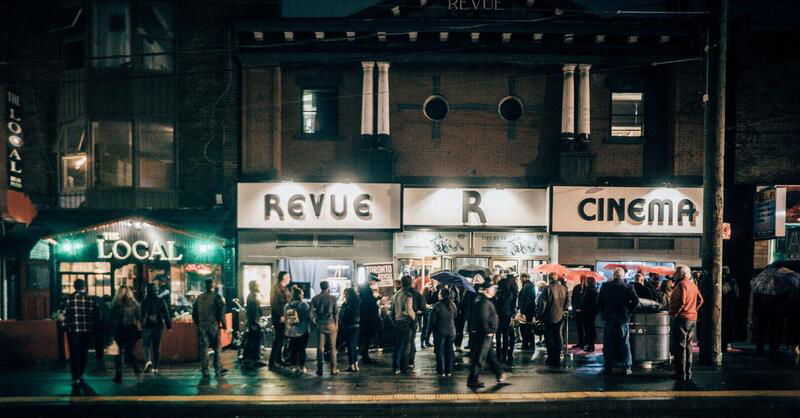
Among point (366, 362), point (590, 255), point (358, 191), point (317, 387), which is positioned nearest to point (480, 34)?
point (358, 191)

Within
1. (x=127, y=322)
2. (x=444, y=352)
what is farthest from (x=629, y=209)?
(x=127, y=322)

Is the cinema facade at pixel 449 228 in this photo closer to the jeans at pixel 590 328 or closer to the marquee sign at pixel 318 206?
the marquee sign at pixel 318 206

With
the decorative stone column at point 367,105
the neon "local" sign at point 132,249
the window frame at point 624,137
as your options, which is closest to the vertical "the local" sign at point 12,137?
the neon "local" sign at point 132,249

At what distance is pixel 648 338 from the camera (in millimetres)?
10594

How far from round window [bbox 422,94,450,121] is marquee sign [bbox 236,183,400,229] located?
259 cm

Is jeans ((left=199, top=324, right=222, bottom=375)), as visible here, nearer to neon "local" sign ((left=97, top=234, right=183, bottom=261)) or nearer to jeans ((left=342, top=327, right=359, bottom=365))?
jeans ((left=342, top=327, right=359, bottom=365))

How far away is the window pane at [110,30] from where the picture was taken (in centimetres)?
1562

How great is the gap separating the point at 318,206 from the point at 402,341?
5.88 m

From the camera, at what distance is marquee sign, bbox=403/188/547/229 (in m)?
15.7

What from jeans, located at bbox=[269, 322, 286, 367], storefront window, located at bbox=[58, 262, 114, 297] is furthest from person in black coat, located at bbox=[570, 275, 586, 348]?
storefront window, located at bbox=[58, 262, 114, 297]

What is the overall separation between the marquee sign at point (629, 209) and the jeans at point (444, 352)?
6562mm

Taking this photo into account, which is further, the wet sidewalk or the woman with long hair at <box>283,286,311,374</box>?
the woman with long hair at <box>283,286,311,374</box>

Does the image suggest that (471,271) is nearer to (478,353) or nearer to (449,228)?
(449,228)

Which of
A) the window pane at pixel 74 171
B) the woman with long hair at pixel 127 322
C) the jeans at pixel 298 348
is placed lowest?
the jeans at pixel 298 348
